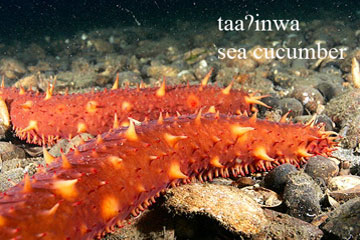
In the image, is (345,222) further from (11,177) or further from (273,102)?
(11,177)

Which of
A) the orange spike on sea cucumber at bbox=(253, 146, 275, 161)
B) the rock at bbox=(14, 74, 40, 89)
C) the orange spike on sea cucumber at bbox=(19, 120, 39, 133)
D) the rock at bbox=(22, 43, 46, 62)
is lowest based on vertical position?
the orange spike on sea cucumber at bbox=(253, 146, 275, 161)

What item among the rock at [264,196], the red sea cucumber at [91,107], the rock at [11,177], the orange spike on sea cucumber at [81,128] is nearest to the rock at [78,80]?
the red sea cucumber at [91,107]

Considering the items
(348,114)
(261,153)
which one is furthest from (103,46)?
(261,153)

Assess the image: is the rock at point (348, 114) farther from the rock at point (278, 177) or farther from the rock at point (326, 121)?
the rock at point (278, 177)

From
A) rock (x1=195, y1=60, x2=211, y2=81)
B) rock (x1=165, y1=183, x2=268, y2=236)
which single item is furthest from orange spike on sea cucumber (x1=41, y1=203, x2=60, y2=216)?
rock (x1=195, y1=60, x2=211, y2=81)

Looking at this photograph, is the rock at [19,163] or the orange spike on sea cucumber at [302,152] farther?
the rock at [19,163]

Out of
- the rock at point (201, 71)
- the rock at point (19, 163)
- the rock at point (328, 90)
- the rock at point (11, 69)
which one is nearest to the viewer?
the rock at point (19, 163)

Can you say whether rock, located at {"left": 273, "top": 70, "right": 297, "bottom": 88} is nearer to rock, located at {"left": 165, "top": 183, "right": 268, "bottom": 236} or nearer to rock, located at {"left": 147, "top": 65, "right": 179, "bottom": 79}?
rock, located at {"left": 147, "top": 65, "right": 179, "bottom": 79}
